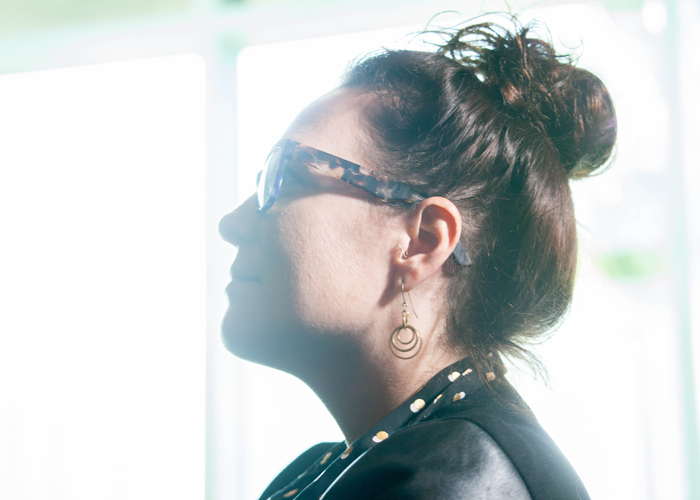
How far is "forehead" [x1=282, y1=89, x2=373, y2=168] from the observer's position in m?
0.87

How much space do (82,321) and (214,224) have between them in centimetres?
82

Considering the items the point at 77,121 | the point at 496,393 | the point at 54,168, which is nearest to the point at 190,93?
the point at 77,121

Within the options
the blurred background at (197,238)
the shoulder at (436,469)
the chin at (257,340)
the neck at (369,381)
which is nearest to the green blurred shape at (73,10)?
the blurred background at (197,238)

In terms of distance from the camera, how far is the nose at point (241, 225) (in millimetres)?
901

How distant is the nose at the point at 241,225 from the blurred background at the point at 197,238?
1.46m

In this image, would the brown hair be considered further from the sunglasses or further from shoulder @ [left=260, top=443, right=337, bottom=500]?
shoulder @ [left=260, top=443, right=337, bottom=500]

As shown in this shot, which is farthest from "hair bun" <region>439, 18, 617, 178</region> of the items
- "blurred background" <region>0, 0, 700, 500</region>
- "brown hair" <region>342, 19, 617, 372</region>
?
"blurred background" <region>0, 0, 700, 500</region>

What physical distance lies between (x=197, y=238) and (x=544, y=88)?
74.2 inches

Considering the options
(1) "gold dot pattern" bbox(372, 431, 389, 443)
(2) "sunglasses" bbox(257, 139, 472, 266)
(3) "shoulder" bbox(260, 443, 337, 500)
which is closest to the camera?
(1) "gold dot pattern" bbox(372, 431, 389, 443)

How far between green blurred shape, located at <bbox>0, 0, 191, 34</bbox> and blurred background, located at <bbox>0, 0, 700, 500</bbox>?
0.01 metres

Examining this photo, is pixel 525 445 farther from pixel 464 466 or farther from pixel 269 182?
pixel 269 182

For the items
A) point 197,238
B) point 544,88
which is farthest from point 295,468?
point 197,238

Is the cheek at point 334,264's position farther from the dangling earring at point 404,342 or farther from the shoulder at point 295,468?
the shoulder at point 295,468

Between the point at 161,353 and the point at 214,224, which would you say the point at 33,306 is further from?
the point at 214,224
